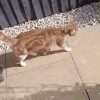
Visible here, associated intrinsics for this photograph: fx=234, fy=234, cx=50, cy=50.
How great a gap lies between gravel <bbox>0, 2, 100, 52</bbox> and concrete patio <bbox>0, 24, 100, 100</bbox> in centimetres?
26

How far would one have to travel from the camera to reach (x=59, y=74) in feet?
8.04

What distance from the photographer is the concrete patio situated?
2.30m

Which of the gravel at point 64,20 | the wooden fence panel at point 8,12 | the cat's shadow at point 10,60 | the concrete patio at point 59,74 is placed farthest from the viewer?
the gravel at point 64,20

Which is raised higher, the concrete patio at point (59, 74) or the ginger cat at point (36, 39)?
the ginger cat at point (36, 39)

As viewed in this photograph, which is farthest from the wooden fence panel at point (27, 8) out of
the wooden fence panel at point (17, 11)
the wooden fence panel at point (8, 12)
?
the wooden fence panel at point (8, 12)

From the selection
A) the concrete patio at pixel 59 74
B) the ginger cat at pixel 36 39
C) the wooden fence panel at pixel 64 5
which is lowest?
the concrete patio at pixel 59 74

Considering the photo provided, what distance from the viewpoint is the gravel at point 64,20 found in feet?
9.75

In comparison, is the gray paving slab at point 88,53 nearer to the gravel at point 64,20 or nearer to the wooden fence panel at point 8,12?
the gravel at point 64,20

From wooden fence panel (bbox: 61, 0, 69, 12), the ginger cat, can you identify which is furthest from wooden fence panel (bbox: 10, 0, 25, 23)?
the ginger cat

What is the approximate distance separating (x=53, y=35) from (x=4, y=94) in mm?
789

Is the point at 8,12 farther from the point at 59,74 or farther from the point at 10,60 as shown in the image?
the point at 59,74

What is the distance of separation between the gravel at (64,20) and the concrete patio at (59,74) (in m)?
0.26

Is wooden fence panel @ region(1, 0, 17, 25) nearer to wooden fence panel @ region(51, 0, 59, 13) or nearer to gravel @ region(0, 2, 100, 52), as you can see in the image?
gravel @ region(0, 2, 100, 52)

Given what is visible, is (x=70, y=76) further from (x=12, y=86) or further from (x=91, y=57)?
(x=12, y=86)
